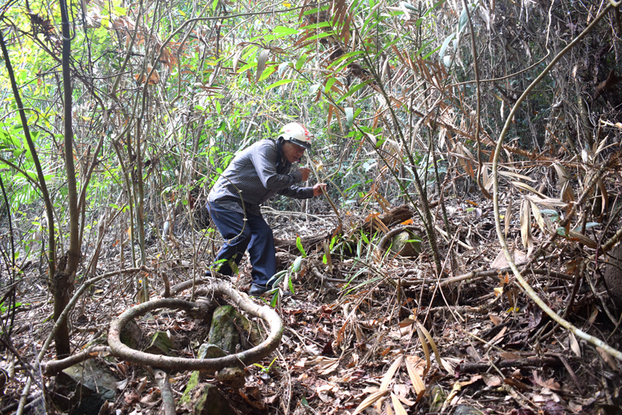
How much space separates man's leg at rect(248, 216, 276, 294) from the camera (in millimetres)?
3750

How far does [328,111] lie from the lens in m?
2.56

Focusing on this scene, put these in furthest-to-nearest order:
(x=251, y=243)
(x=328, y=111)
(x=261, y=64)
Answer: (x=251, y=243) < (x=328, y=111) < (x=261, y=64)

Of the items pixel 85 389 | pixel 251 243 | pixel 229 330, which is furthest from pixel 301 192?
pixel 85 389

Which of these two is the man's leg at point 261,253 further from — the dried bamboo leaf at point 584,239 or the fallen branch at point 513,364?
the dried bamboo leaf at point 584,239

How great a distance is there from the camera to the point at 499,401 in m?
1.58

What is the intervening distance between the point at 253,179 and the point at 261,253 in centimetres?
75

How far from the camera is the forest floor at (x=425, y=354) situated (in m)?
1.56

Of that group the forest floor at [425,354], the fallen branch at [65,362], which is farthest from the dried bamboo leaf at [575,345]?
the fallen branch at [65,362]

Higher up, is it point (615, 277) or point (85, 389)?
point (615, 277)

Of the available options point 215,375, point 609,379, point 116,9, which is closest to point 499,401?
point 609,379

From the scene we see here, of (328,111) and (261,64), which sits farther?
(328,111)

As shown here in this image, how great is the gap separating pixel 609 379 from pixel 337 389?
47.5 inches

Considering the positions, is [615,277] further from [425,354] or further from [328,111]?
[328,111]

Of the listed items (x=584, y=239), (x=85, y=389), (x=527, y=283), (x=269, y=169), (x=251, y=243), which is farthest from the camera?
(x=251, y=243)
